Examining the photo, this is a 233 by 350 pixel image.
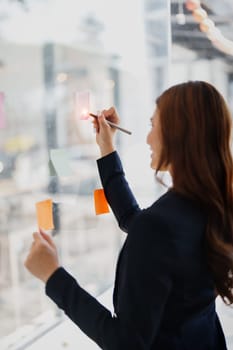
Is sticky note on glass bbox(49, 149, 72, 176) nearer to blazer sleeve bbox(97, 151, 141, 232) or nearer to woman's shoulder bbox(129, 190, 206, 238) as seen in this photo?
blazer sleeve bbox(97, 151, 141, 232)

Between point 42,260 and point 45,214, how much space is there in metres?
0.21

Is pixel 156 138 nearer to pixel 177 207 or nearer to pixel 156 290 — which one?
pixel 177 207

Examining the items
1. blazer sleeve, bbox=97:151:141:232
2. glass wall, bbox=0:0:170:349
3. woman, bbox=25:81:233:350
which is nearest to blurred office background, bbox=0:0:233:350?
glass wall, bbox=0:0:170:349

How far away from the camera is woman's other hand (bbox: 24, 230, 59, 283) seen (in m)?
0.75

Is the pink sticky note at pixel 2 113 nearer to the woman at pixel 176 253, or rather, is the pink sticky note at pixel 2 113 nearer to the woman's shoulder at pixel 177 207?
the woman at pixel 176 253

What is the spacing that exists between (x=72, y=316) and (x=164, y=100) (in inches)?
17.2

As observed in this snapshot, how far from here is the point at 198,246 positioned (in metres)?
0.73

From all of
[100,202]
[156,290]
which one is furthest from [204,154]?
[100,202]

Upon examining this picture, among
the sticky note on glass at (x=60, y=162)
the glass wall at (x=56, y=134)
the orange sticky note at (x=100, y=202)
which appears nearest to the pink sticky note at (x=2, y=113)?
the glass wall at (x=56, y=134)

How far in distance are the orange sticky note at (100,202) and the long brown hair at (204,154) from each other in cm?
28

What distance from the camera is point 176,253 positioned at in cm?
69

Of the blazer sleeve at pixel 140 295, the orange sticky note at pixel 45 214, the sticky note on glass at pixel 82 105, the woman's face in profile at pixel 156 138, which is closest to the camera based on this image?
the blazer sleeve at pixel 140 295

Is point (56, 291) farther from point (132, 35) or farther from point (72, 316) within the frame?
point (132, 35)

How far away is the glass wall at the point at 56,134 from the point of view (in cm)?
99
